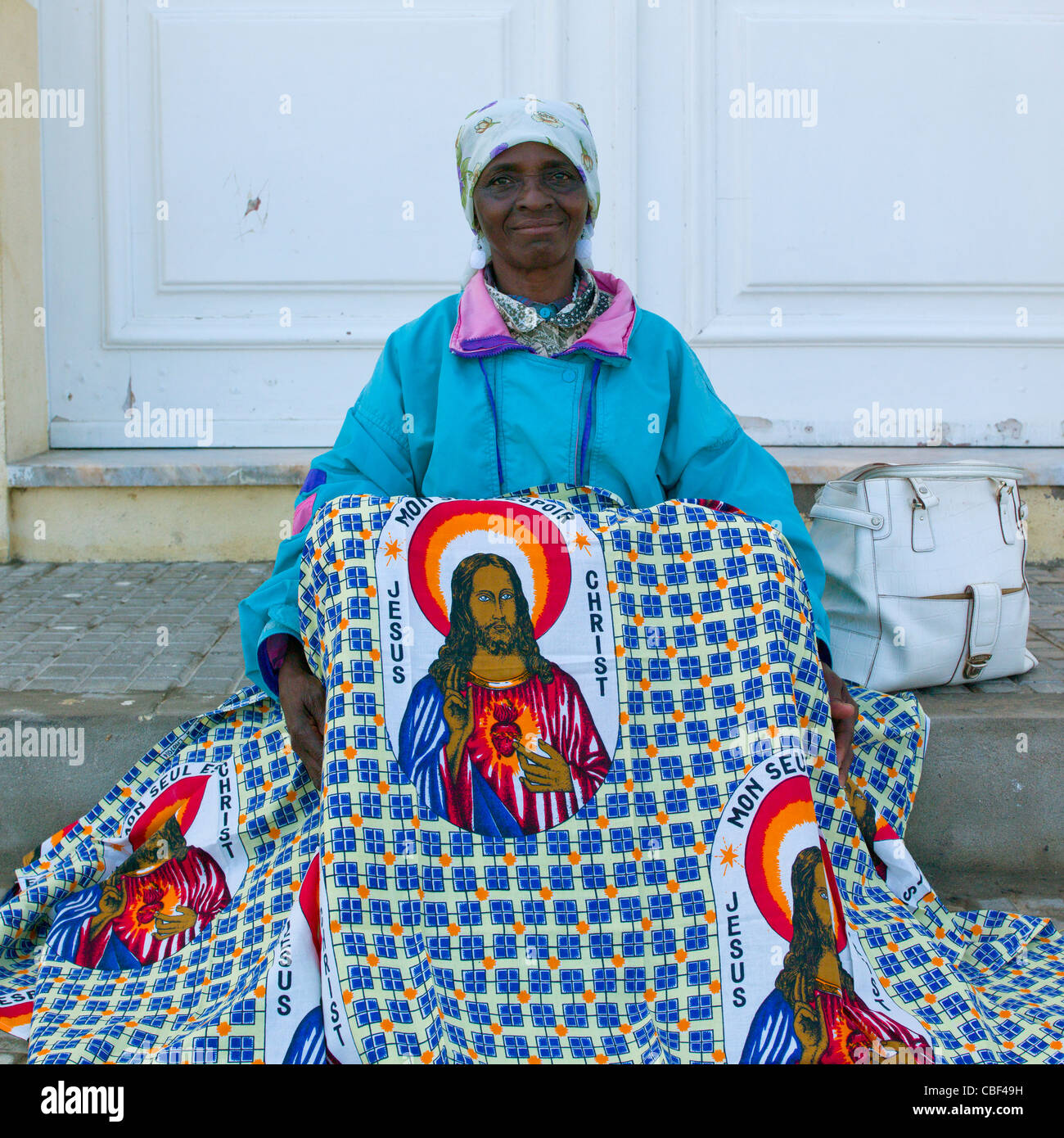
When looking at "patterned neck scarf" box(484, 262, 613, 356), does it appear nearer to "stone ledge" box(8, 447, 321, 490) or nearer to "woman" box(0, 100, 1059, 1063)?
"woman" box(0, 100, 1059, 1063)

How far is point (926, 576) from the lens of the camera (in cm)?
244

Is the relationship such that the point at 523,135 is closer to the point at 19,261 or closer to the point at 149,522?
the point at 149,522

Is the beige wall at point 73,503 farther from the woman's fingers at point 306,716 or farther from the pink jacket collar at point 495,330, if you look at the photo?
the woman's fingers at point 306,716

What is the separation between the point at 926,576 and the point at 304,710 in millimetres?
1438

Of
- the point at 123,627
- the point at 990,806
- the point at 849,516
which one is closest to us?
the point at 990,806

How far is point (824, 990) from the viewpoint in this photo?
1.53m

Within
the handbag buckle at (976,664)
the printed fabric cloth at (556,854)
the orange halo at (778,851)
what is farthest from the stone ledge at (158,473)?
the orange halo at (778,851)

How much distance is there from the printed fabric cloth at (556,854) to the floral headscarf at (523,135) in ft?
2.12

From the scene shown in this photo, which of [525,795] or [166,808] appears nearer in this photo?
[525,795]

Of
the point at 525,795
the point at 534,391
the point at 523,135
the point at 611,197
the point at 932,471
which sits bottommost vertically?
the point at 525,795

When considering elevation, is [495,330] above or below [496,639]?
above

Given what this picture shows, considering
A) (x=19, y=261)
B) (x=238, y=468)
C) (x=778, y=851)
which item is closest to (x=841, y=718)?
(x=778, y=851)

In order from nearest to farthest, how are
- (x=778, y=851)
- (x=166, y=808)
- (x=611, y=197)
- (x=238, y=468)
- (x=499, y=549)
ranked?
(x=778, y=851) → (x=499, y=549) → (x=166, y=808) → (x=238, y=468) → (x=611, y=197)

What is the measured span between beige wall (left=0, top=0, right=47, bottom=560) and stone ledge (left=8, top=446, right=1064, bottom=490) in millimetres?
122
